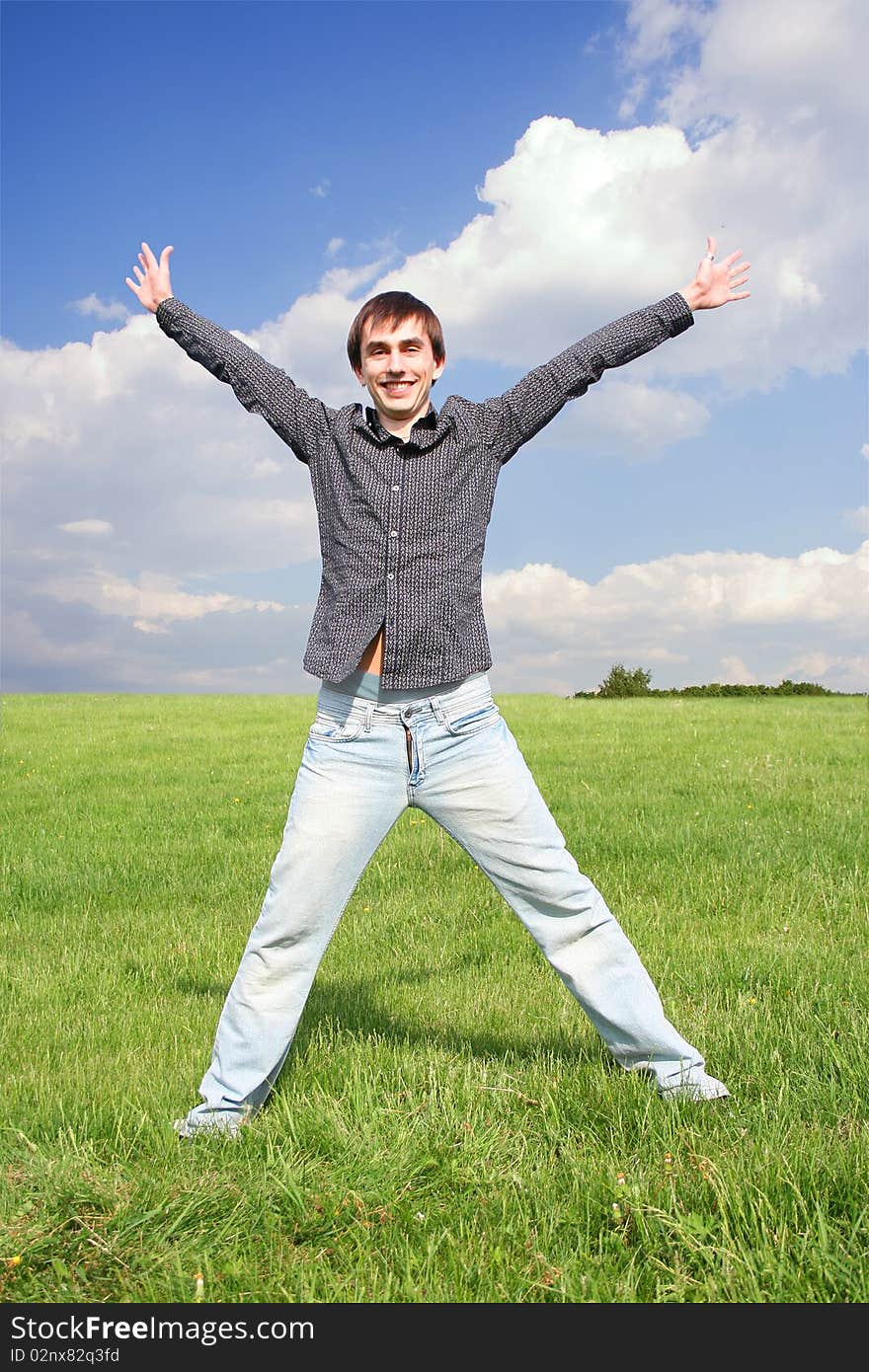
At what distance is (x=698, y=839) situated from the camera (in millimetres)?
9836

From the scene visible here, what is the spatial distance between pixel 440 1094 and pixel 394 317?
10.6 ft

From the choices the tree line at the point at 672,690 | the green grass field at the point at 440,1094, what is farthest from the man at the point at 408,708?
the tree line at the point at 672,690

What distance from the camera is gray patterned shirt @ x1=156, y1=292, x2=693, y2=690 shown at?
4.11 meters

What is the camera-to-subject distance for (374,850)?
4.16m

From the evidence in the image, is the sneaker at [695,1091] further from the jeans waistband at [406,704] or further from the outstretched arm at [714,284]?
the outstretched arm at [714,284]

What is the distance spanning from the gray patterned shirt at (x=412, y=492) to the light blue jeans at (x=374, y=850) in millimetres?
214

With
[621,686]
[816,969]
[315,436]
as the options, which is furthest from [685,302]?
[621,686]

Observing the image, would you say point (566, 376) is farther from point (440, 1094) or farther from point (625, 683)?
point (625, 683)

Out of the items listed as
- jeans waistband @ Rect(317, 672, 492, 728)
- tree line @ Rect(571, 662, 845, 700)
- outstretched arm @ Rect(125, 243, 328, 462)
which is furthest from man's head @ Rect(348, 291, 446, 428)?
tree line @ Rect(571, 662, 845, 700)

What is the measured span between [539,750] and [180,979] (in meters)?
11.5

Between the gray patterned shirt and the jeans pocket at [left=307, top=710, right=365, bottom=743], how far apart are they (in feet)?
0.58

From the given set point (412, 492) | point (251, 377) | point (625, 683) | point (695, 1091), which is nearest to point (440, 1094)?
point (695, 1091)

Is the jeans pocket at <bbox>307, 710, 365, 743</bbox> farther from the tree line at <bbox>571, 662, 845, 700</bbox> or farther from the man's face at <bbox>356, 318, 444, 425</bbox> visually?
the tree line at <bbox>571, 662, 845, 700</bbox>
